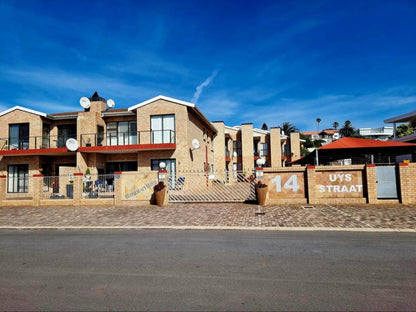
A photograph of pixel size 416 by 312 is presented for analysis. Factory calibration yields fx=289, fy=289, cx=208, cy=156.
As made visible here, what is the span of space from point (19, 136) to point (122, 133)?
28.5 feet

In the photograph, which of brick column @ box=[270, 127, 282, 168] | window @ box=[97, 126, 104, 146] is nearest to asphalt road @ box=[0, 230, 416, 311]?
window @ box=[97, 126, 104, 146]

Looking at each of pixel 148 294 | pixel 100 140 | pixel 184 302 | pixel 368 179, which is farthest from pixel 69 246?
pixel 100 140

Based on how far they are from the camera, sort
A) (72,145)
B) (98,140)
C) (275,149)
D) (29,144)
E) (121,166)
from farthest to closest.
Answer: (275,149)
(121,166)
(29,144)
(98,140)
(72,145)

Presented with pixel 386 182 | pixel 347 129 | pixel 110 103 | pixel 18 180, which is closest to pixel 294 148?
pixel 110 103

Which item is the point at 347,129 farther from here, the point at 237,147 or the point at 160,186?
the point at 160,186

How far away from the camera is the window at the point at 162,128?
2056cm

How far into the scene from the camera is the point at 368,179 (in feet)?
43.2

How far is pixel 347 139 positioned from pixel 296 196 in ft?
13.9

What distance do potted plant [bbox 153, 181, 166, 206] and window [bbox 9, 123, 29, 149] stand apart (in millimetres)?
15055

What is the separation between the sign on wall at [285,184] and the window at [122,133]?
12298mm

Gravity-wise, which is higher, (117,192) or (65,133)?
(65,133)

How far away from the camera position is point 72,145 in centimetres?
2089

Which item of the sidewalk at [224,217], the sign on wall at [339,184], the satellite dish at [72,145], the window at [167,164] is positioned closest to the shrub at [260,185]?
the sidewalk at [224,217]

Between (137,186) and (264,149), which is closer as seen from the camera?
(137,186)
